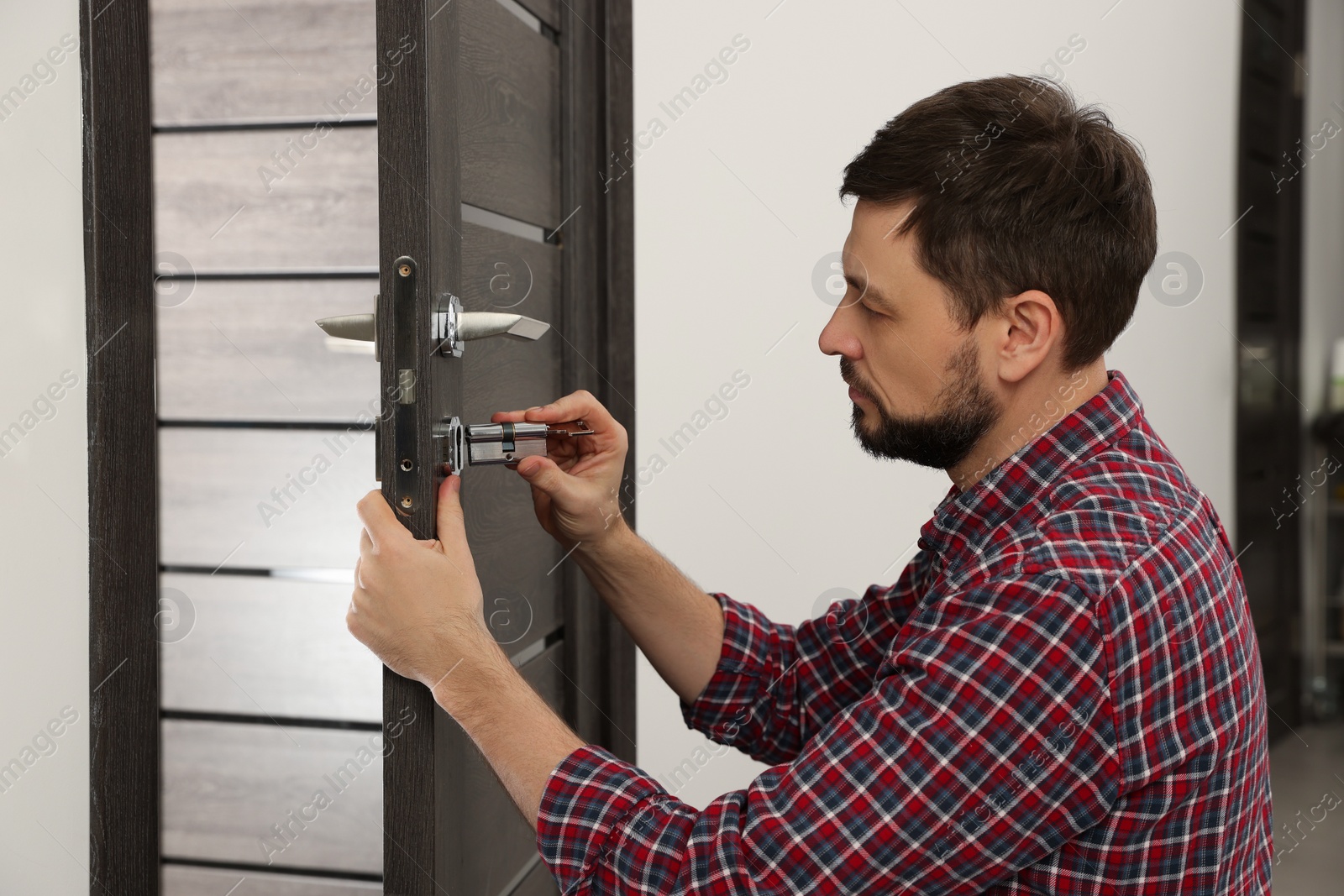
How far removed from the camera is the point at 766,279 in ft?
5.52

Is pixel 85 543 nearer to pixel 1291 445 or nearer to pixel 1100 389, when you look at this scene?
pixel 1100 389

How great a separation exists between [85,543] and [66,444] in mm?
125

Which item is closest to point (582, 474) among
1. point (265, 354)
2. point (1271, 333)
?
point (265, 354)

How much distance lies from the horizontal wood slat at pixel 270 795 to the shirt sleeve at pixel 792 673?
0.98 m

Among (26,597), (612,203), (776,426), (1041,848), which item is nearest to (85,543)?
(26,597)

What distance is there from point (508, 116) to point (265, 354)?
2.90 ft

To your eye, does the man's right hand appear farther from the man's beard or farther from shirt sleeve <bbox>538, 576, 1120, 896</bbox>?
Answer: shirt sleeve <bbox>538, 576, 1120, 896</bbox>

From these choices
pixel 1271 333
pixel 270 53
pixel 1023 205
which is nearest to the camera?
pixel 1023 205

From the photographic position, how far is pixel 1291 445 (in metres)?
3.14

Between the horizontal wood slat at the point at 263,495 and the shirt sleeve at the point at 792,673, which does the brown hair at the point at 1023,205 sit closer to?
the shirt sleeve at the point at 792,673

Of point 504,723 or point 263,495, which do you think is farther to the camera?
point 263,495

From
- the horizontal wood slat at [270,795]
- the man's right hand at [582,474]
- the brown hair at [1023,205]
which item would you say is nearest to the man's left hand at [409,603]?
the man's right hand at [582,474]

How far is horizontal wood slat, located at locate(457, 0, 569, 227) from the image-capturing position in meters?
1.16

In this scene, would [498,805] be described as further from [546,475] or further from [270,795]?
[270,795]
